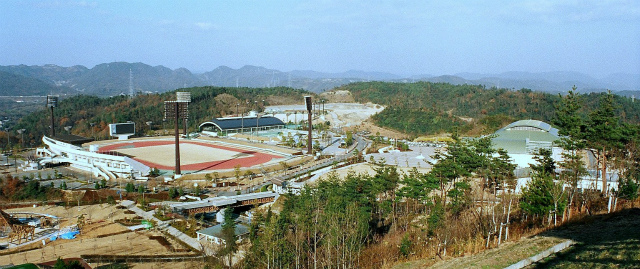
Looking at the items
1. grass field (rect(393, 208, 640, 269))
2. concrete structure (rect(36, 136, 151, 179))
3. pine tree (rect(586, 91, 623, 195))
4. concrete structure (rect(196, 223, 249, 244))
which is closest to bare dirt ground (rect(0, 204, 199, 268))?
concrete structure (rect(196, 223, 249, 244))

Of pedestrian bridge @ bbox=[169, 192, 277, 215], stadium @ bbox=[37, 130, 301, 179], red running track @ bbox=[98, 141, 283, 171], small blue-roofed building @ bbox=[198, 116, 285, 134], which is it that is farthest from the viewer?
small blue-roofed building @ bbox=[198, 116, 285, 134]

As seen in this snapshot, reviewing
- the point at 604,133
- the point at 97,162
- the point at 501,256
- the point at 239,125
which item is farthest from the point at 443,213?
the point at 239,125

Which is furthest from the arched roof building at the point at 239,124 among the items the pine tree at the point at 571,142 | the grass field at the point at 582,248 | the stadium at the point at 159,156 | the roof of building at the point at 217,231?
the grass field at the point at 582,248

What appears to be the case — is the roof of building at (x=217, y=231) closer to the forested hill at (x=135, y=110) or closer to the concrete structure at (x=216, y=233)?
the concrete structure at (x=216, y=233)

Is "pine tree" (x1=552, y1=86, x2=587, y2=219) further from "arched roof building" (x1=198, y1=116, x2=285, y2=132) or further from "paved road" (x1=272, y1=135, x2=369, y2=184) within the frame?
"arched roof building" (x1=198, y1=116, x2=285, y2=132)

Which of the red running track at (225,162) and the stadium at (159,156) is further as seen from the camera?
the red running track at (225,162)

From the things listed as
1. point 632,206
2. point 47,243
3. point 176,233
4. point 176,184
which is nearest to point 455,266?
point 632,206

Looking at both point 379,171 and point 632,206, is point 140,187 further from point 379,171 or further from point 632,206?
point 632,206
